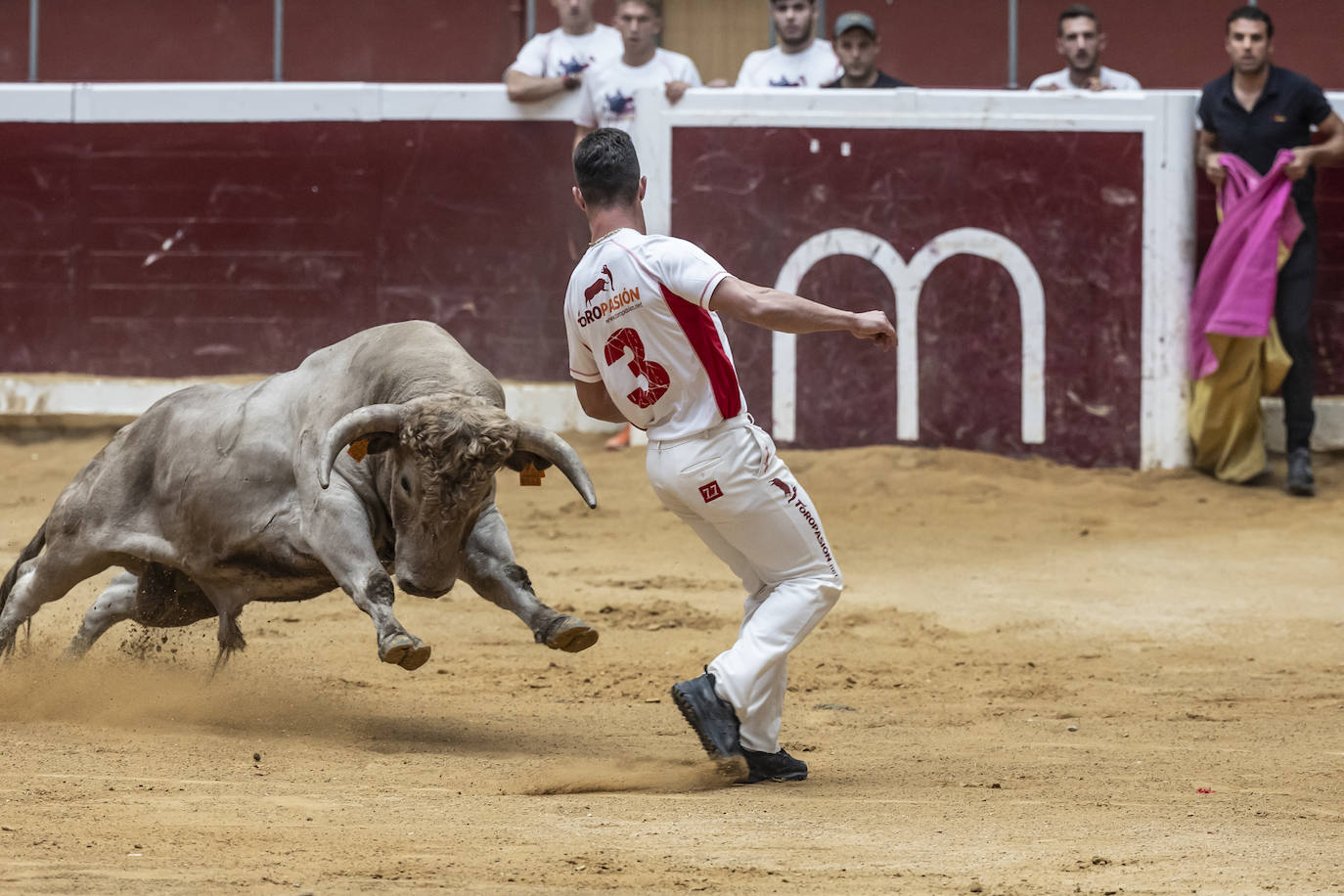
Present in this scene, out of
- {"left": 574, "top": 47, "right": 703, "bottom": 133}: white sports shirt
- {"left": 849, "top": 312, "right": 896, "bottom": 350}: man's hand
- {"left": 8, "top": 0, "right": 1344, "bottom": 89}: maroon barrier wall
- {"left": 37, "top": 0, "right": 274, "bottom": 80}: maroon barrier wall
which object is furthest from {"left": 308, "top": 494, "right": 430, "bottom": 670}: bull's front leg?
{"left": 37, "top": 0, "right": 274, "bottom": 80}: maroon barrier wall

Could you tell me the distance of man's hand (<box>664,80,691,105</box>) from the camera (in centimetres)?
1019

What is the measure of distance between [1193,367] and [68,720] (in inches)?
272

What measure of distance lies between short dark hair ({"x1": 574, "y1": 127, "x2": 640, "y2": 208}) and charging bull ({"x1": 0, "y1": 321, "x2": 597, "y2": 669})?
78 cm

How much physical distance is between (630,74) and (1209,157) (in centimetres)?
337

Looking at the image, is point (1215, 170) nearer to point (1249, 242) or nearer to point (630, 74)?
point (1249, 242)

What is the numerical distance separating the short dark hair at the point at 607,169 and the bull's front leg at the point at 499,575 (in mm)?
1154

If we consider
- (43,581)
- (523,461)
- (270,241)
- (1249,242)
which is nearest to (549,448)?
(523,461)

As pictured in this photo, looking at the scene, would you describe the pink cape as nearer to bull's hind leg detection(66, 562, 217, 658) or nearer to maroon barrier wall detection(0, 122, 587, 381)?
maroon barrier wall detection(0, 122, 587, 381)

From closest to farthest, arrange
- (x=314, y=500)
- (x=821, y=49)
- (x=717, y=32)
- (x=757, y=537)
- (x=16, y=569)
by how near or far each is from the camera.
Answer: (x=757, y=537) → (x=314, y=500) → (x=16, y=569) → (x=821, y=49) → (x=717, y=32)

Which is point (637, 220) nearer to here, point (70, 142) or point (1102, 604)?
point (1102, 604)

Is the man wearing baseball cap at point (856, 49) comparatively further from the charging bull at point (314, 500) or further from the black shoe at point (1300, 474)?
the charging bull at point (314, 500)

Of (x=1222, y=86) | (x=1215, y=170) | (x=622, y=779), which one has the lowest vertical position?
(x=622, y=779)

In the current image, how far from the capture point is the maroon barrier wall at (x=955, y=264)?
10234 mm

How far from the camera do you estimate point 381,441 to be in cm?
509
